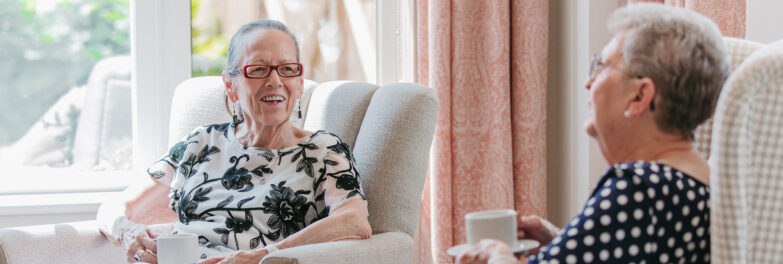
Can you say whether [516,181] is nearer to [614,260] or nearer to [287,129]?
[287,129]

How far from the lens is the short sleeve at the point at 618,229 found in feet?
3.35

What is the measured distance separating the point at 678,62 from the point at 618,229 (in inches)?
10.0

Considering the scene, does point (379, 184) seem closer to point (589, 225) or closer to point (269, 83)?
point (269, 83)

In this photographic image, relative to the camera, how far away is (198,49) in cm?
299

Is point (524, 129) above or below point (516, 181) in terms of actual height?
above

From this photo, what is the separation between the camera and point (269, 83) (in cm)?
198

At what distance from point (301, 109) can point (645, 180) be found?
1.45 meters

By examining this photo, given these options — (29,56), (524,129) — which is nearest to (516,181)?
(524,129)

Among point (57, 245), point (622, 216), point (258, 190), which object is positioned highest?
point (622, 216)

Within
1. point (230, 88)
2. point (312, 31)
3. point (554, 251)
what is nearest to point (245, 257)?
point (230, 88)

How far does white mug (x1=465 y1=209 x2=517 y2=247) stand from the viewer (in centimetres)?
119

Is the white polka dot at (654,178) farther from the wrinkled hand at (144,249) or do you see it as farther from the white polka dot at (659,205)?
the wrinkled hand at (144,249)

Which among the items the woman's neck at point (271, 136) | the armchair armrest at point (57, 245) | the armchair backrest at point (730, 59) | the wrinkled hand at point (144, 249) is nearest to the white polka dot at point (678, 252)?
the armchair backrest at point (730, 59)

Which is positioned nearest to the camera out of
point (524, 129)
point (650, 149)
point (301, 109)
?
point (650, 149)
